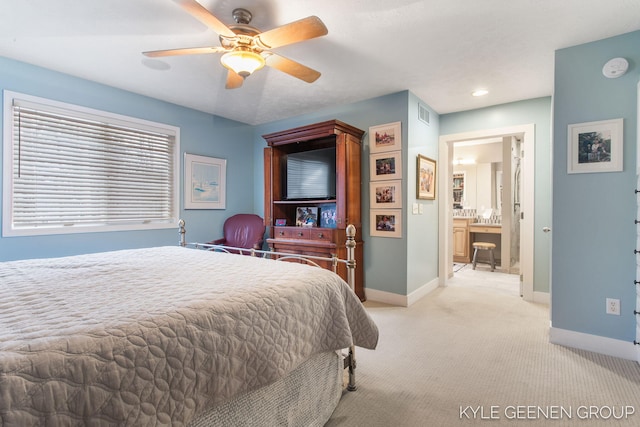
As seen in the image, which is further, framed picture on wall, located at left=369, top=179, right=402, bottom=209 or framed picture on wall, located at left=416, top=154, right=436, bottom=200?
framed picture on wall, located at left=416, top=154, right=436, bottom=200

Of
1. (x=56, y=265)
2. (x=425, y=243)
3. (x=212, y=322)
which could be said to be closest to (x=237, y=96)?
(x=56, y=265)

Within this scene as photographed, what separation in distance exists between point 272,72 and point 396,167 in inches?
64.8

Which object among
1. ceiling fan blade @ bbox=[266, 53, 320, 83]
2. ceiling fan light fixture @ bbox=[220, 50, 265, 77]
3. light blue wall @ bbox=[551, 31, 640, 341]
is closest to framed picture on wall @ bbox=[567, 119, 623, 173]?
light blue wall @ bbox=[551, 31, 640, 341]

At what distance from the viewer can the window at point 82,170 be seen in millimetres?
2746

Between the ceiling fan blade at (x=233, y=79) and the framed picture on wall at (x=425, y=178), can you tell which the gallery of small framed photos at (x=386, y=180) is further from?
the ceiling fan blade at (x=233, y=79)

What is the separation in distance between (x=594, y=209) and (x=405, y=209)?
5.15 ft

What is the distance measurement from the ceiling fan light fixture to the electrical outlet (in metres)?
3.04

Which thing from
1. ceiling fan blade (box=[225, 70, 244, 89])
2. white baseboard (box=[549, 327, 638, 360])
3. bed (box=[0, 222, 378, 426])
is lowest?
white baseboard (box=[549, 327, 638, 360])

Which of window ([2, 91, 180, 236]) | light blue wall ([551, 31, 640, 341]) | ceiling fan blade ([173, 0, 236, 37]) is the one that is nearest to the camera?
ceiling fan blade ([173, 0, 236, 37])

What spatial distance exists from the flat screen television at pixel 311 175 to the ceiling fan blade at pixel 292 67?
1456 mm

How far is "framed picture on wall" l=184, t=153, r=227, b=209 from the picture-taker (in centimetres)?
396

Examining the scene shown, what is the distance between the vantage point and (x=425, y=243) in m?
3.87

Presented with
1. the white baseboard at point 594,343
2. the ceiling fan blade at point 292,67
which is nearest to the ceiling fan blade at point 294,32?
the ceiling fan blade at point 292,67

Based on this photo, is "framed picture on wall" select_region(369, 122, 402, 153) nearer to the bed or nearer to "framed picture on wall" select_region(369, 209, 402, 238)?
"framed picture on wall" select_region(369, 209, 402, 238)
